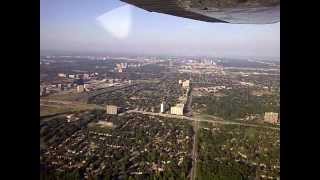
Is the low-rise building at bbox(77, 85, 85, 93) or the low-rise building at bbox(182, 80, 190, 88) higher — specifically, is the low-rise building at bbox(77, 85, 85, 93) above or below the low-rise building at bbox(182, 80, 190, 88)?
below

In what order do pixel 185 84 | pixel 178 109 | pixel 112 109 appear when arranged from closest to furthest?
1. pixel 112 109
2. pixel 178 109
3. pixel 185 84

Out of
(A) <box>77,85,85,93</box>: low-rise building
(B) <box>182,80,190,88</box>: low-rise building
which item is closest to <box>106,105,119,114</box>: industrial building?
(A) <box>77,85,85,93</box>: low-rise building

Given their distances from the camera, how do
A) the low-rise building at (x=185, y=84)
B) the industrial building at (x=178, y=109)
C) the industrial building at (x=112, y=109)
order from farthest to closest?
the low-rise building at (x=185, y=84)
the industrial building at (x=178, y=109)
the industrial building at (x=112, y=109)

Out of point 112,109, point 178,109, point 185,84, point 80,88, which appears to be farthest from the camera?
point 185,84

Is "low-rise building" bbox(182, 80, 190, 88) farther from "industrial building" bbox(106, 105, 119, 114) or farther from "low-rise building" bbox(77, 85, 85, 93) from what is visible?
"low-rise building" bbox(77, 85, 85, 93)

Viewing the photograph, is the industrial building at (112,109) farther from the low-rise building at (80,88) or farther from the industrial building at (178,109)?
the industrial building at (178,109)

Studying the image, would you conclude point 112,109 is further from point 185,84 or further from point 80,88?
point 185,84

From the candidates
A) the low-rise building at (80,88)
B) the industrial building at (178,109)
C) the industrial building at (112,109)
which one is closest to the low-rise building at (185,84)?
the industrial building at (178,109)

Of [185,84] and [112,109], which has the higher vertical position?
[185,84]

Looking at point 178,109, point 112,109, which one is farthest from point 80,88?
point 178,109
